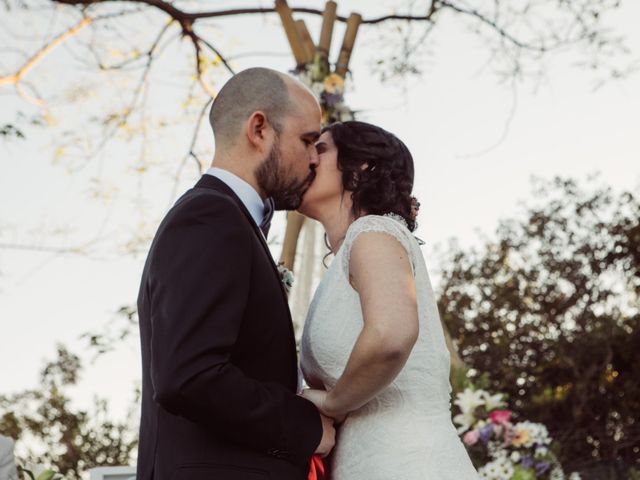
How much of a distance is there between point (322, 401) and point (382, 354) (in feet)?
0.89

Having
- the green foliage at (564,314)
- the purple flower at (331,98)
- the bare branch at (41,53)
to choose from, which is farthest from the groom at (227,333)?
the green foliage at (564,314)

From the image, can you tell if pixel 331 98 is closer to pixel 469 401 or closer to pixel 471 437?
pixel 469 401

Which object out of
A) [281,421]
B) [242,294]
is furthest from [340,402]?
[242,294]

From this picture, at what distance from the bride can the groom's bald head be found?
377 mm

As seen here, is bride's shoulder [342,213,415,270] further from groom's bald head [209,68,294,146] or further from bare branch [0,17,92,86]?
bare branch [0,17,92,86]

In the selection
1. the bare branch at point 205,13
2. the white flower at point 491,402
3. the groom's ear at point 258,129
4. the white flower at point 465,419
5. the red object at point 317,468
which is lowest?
the red object at point 317,468

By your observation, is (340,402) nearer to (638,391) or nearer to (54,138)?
(54,138)

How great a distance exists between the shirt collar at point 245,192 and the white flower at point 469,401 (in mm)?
3388

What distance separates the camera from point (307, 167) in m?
2.31

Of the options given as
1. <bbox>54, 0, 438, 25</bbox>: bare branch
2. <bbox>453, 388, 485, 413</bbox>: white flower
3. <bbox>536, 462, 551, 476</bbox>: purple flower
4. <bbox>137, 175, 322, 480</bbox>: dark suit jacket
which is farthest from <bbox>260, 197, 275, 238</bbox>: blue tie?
<bbox>54, 0, 438, 25</bbox>: bare branch

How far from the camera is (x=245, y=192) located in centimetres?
215

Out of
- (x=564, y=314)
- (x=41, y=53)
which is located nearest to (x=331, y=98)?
(x=41, y=53)

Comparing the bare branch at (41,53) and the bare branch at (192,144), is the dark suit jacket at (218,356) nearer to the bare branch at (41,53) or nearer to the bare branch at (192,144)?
the bare branch at (192,144)

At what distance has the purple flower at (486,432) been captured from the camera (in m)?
5.21
